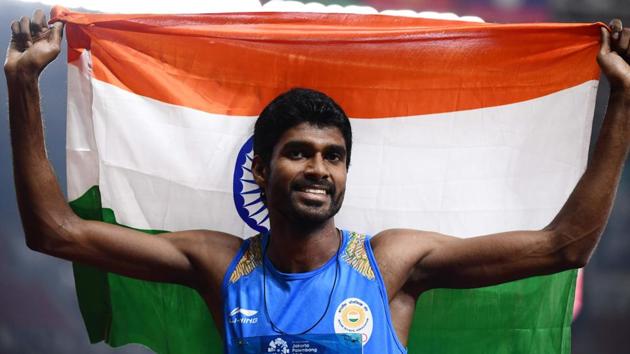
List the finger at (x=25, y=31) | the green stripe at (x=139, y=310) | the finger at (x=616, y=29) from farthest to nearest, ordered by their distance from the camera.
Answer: the green stripe at (x=139, y=310) < the finger at (x=25, y=31) < the finger at (x=616, y=29)

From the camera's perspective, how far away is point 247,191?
341 cm

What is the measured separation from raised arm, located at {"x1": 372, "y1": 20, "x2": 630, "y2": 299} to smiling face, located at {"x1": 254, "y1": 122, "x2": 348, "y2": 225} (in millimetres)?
286

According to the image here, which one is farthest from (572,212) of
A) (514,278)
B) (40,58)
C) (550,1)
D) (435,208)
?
(550,1)

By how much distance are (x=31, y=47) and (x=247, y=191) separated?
37.7 inches

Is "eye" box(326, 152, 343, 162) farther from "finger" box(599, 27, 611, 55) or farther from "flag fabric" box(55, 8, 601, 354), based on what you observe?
"finger" box(599, 27, 611, 55)

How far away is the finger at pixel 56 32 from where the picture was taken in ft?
9.99

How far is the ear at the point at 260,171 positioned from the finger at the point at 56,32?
80 centimetres

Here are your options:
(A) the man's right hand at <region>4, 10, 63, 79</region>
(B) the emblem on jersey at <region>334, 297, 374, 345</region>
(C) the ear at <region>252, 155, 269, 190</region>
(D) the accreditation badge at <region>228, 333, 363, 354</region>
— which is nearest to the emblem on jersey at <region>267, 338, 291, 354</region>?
(D) the accreditation badge at <region>228, 333, 363, 354</region>

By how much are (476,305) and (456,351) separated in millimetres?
188

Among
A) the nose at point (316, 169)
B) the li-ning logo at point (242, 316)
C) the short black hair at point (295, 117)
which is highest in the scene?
the short black hair at point (295, 117)

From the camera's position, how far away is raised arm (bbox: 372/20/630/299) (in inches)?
109

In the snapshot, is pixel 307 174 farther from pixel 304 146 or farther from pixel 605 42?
pixel 605 42

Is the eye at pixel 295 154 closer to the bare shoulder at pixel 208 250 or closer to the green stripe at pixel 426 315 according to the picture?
the bare shoulder at pixel 208 250

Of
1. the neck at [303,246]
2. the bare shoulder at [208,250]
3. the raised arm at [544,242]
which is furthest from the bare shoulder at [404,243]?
the bare shoulder at [208,250]
